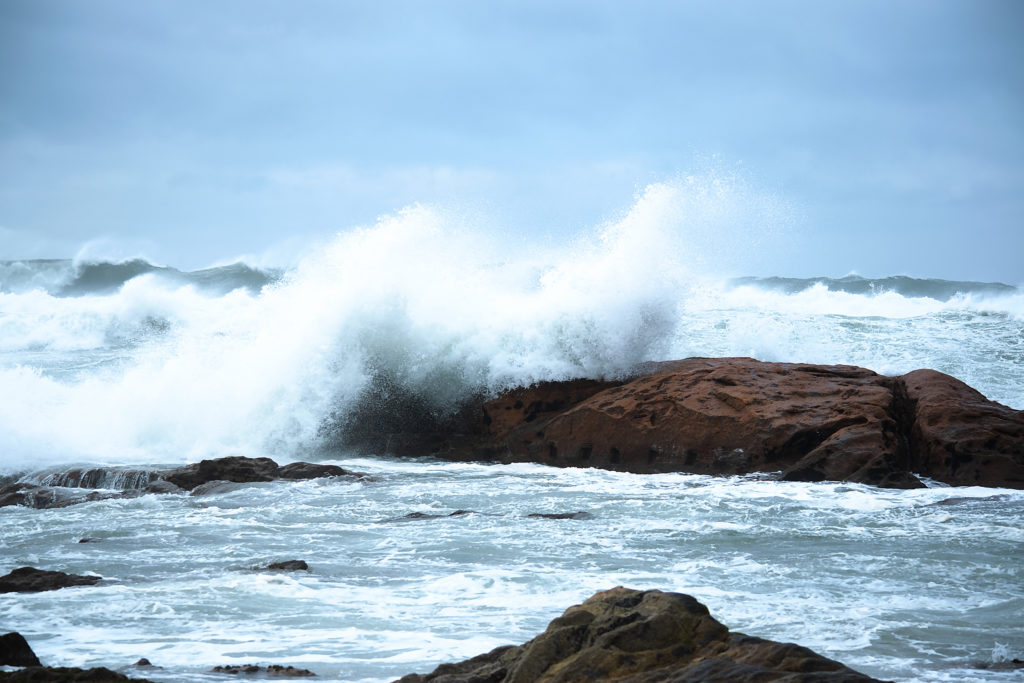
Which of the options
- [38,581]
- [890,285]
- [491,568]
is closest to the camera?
[38,581]

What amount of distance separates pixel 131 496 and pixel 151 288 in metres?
16.0

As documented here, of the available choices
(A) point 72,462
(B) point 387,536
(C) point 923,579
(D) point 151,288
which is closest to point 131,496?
(A) point 72,462

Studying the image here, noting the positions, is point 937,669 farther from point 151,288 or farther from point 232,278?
point 232,278

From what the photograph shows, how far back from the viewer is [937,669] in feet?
12.0

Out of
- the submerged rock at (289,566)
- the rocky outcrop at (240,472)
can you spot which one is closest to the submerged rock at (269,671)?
the submerged rock at (289,566)

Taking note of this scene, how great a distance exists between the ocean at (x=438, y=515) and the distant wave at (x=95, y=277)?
12963 millimetres

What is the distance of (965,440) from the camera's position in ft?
25.9

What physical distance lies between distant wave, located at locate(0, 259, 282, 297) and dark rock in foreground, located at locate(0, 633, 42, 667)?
2574 cm

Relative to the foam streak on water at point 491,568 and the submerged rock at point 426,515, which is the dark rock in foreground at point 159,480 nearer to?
the foam streak on water at point 491,568

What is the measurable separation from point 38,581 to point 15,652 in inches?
73.0

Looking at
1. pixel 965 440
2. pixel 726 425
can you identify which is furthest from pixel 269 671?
pixel 965 440

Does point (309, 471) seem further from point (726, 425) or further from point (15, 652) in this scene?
point (15, 652)

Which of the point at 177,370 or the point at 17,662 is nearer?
the point at 17,662

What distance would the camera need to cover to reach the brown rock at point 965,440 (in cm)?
770
